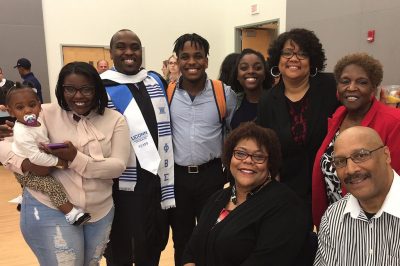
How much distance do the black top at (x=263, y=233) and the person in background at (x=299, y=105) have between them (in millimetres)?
421

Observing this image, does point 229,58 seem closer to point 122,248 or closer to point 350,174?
point 122,248

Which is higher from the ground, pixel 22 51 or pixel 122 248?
pixel 22 51

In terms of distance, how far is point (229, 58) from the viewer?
11.3 ft

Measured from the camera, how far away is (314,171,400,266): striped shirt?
143 cm

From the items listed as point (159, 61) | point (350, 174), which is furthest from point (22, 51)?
point (350, 174)

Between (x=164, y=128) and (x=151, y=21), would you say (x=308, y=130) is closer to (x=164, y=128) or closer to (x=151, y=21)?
(x=164, y=128)

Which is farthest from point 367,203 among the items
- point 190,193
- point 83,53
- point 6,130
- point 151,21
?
point 151,21

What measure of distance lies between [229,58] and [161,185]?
5.17 ft

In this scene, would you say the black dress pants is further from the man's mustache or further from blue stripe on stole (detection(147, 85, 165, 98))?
the man's mustache

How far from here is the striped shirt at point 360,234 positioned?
143cm

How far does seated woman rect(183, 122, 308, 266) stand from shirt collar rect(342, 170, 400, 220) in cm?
23

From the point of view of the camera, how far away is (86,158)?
6.07ft

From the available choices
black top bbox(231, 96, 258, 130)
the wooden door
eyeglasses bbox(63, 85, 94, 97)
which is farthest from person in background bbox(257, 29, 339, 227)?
the wooden door

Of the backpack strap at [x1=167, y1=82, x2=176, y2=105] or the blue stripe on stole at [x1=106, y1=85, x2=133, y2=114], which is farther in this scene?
the backpack strap at [x1=167, y1=82, x2=176, y2=105]
